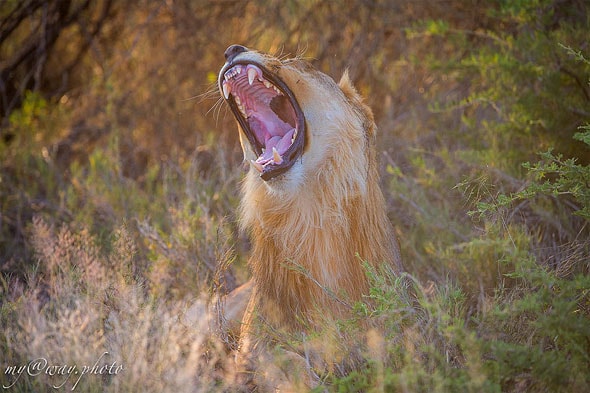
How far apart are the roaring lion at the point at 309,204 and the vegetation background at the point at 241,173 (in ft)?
0.79

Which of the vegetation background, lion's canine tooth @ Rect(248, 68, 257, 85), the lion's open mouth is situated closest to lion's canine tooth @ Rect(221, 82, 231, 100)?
the lion's open mouth

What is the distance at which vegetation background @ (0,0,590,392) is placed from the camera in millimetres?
2936

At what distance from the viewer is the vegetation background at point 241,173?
9.63 ft

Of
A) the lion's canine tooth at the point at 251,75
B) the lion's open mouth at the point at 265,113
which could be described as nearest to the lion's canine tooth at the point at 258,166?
the lion's open mouth at the point at 265,113

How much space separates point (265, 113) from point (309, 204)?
27.5 inches

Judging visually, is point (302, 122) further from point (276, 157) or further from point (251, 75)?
point (251, 75)

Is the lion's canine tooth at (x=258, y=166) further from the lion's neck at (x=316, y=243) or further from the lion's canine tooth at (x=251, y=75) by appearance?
the lion's canine tooth at (x=251, y=75)

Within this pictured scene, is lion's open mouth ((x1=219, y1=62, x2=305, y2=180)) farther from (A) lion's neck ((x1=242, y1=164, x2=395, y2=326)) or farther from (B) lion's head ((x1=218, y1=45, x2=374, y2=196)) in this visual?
(A) lion's neck ((x1=242, y1=164, x2=395, y2=326))

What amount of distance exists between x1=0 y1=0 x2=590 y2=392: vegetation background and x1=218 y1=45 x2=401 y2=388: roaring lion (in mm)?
241

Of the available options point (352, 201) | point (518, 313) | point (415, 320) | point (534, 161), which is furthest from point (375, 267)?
point (534, 161)

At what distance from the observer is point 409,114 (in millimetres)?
7160

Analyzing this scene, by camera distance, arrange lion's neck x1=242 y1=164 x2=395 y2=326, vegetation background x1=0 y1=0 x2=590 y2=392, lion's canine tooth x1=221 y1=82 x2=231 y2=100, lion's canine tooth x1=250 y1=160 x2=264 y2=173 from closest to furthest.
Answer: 1. vegetation background x1=0 y1=0 x2=590 y2=392
2. lion's neck x1=242 y1=164 x2=395 y2=326
3. lion's canine tooth x1=250 y1=160 x2=264 y2=173
4. lion's canine tooth x1=221 y1=82 x2=231 y2=100

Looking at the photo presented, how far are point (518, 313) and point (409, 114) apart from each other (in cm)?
441

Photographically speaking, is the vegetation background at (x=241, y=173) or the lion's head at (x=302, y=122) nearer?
the vegetation background at (x=241, y=173)
